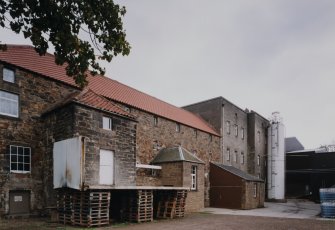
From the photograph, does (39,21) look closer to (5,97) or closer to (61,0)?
(61,0)

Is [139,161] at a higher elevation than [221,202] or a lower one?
higher

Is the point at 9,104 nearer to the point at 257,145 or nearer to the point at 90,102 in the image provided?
the point at 90,102

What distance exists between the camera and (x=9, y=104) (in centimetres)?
1597

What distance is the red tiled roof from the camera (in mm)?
17391

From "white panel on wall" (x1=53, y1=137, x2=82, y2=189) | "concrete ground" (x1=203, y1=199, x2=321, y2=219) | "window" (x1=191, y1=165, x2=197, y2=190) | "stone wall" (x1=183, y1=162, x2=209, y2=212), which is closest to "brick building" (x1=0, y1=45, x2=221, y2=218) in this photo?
"white panel on wall" (x1=53, y1=137, x2=82, y2=189)

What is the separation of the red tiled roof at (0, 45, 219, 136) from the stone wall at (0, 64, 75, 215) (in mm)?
686

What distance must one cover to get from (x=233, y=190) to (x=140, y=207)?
1345 cm

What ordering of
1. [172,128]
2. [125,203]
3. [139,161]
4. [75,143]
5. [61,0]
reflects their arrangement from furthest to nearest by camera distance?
[172,128], [139,161], [125,203], [75,143], [61,0]

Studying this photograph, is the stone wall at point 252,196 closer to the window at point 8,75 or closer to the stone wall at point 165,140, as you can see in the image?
the stone wall at point 165,140

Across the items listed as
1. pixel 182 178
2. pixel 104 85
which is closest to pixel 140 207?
pixel 182 178

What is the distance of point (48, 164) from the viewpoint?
56.0 feet

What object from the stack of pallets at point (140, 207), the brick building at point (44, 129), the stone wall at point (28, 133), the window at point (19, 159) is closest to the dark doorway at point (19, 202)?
the brick building at point (44, 129)

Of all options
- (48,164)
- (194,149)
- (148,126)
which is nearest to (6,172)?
(48,164)

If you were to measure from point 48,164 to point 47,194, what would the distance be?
153 centimetres
